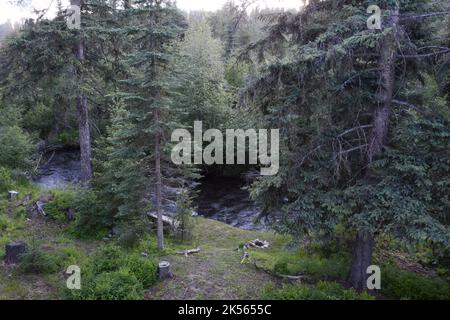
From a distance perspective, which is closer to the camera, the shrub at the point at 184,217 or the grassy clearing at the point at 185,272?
the grassy clearing at the point at 185,272

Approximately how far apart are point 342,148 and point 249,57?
3.73 meters

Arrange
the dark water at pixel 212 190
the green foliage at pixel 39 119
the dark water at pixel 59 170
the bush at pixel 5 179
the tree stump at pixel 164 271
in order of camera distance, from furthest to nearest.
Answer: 1. the green foliage at pixel 39 119
2. the dark water at pixel 59 170
3. the dark water at pixel 212 190
4. the bush at pixel 5 179
5. the tree stump at pixel 164 271

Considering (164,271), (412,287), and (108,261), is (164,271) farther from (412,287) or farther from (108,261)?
(412,287)

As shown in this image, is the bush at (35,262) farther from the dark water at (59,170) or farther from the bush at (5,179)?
the dark water at (59,170)

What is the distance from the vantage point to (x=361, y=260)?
9.66 meters

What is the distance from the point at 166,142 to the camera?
11094 mm

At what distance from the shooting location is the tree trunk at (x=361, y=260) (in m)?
9.55

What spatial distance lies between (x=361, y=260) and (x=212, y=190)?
15.1 m

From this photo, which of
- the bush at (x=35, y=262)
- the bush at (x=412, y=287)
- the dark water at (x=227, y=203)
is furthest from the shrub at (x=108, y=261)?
the dark water at (x=227, y=203)

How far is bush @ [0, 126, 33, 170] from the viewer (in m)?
17.6

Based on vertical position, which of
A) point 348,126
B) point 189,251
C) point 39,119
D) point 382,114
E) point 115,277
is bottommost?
point 189,251

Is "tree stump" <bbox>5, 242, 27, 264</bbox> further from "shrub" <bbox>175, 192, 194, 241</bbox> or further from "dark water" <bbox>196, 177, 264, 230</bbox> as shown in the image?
"dark water" <bbox>196, 177, 264, 230</bbox>

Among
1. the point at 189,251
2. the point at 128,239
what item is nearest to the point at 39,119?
the point at 128,239
